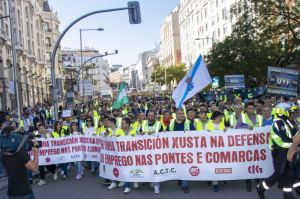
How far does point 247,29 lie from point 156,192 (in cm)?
2204

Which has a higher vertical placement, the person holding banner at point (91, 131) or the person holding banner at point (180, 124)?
the person holding banner at point (180, 124)

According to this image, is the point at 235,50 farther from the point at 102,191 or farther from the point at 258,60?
the point at 102,191

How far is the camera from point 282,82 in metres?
15.4

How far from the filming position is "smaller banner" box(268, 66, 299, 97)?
15297mm

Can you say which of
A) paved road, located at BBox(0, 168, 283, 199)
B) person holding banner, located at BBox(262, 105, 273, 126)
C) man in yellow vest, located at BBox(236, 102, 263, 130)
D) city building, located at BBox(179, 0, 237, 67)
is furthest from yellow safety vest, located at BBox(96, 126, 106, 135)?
city building, located at BBox(179, 0, 237, 67)

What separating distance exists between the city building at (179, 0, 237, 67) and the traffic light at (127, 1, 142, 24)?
40153 mm

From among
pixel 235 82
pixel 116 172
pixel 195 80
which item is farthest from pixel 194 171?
pixel 235 82

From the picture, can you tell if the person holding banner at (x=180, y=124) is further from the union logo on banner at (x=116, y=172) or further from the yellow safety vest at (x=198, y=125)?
the union logo on banner at (x=116, y=172)

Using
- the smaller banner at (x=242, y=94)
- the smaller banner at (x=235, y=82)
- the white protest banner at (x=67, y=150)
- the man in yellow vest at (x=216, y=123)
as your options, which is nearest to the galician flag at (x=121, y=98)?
the smaller banner at (x=242, y=94)

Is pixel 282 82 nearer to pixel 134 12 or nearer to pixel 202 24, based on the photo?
pixel 134 12

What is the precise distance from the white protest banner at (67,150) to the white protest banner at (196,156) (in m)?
2.01

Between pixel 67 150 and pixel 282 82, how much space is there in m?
8.89

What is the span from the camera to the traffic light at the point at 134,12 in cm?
1506

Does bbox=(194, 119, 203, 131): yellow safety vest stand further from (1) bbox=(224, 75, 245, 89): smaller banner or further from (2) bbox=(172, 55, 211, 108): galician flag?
(1) bbox=(224, 75, 245, 89): smaller banner
